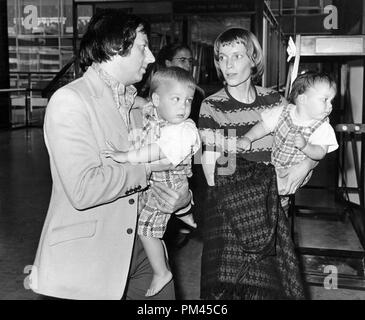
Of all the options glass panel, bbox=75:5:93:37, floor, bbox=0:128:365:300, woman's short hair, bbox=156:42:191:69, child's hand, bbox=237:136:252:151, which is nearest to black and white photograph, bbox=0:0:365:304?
child's hand, bbox=237:136:252:151

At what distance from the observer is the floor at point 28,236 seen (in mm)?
3963

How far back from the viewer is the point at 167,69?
79.4 inches

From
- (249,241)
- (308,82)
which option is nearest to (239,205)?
(249,241)

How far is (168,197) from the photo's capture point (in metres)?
2.06

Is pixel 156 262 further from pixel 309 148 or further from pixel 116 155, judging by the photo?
pixel 309 148

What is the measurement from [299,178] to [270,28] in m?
8.65

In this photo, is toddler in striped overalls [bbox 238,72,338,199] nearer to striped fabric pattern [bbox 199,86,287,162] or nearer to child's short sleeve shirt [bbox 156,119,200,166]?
striped fabric pattern [bbox 199,86,287,162]

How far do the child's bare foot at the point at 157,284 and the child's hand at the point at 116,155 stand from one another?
522 mm

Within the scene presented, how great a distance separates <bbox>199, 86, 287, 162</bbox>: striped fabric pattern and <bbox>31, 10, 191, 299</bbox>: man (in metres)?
0.22

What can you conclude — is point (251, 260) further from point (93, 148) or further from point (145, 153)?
point (93, 148)

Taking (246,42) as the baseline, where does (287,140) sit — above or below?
below

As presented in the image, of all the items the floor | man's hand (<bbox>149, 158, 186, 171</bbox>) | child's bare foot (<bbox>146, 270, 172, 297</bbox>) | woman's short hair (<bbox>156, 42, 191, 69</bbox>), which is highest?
woman's short hair (<bbox>156, 42, 191, 69</bbox>)

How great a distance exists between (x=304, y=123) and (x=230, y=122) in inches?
10.0

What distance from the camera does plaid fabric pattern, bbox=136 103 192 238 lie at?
2.02 meters
